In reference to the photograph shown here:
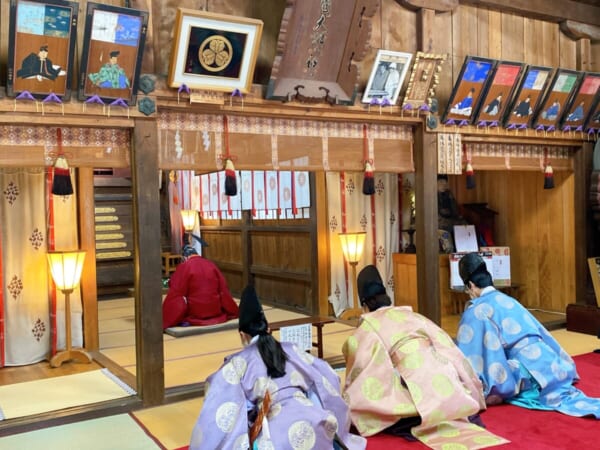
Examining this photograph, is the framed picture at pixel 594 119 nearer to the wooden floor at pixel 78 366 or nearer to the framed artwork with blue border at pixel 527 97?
the framed artwork with blue border at pixel 527 97

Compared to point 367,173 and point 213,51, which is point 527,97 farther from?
point 213,51

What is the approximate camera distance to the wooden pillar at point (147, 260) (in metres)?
4.38

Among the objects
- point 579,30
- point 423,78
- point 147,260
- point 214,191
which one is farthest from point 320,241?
point 579,30

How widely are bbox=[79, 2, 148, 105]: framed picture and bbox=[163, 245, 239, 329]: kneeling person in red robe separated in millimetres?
3378

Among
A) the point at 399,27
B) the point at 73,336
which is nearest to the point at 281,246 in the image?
the point at 73,336

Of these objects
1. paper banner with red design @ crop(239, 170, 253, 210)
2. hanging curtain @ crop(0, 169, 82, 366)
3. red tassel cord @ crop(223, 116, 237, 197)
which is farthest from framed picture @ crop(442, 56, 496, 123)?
hanging curtain @ crop(0, 169, 82, 366)

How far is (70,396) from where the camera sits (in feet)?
15.0

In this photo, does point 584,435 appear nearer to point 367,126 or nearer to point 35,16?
point 367,126

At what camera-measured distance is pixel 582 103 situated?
22.2ft

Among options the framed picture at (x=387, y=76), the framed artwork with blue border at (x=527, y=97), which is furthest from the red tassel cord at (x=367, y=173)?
the framed artwork with blue border at (x=527, y=97)

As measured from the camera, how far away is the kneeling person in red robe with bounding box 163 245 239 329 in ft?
23.8

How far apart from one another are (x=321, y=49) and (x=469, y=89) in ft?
5.74

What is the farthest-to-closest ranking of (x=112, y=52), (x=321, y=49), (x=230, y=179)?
(x=321, y=49) < (x=230, y=179) < (x=112, y=52)

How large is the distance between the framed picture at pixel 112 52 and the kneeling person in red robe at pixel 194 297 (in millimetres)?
3378
